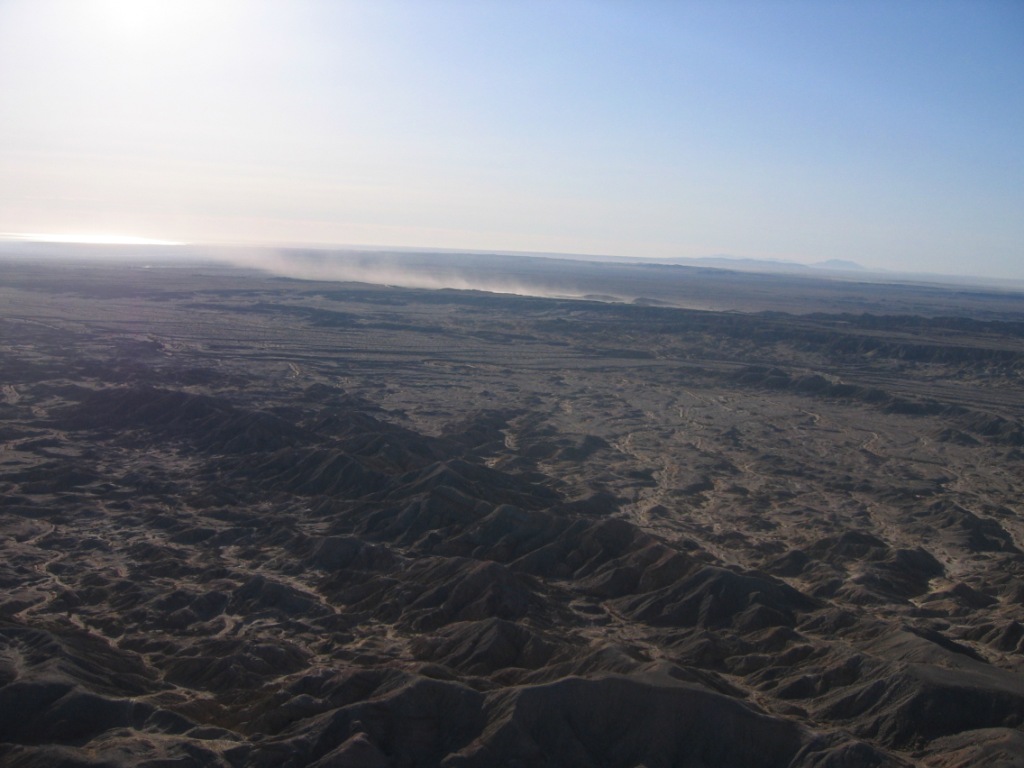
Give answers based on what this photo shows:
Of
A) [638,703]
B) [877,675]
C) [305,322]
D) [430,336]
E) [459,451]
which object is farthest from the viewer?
[305,322]

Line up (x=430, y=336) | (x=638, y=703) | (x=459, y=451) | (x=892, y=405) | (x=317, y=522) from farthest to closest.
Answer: (x=430, y=336) → (x=892, y=405) → (x=459, y=451) → (x=317, y=522) → (x=638, y=703)

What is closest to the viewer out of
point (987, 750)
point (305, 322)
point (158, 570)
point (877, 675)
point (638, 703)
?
point (987, 750)

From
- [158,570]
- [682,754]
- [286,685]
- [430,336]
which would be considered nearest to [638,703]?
[682,754]

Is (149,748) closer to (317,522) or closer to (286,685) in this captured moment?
(286,685)

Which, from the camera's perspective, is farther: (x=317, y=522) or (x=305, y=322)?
(x=305, y=322)

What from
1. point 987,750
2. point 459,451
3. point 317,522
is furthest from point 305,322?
point 987,750

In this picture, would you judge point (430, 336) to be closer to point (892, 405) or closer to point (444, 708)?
point (892, 405)
